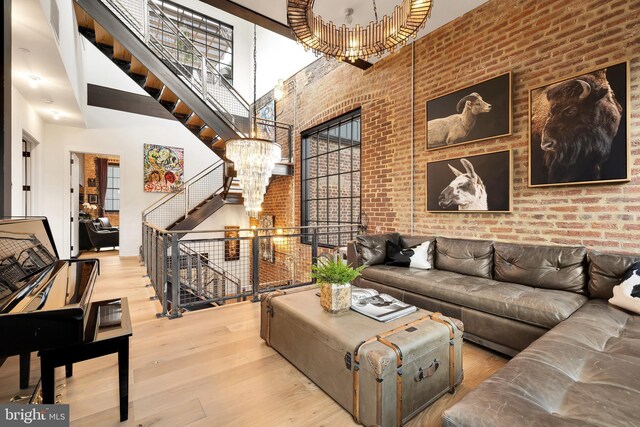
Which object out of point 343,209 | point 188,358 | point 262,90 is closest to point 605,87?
point 343,209

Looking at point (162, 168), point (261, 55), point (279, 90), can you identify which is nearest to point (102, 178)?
point (162, 168)

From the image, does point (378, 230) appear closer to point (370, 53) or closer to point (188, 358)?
point (370, 53)

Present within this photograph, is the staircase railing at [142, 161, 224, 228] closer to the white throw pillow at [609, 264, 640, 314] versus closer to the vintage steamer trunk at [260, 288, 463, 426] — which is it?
the vintage steamer trunk at [260, 288, 463, 426]

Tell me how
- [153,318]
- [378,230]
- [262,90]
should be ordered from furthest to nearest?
[262,90]
[378,230]
[153,318]

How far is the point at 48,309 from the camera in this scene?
1.15 meters

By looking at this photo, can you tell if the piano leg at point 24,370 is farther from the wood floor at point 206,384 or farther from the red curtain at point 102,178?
the red curtain at point 102,178

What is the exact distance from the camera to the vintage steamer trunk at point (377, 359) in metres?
1.42

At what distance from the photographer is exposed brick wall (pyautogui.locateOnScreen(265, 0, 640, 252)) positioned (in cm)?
236

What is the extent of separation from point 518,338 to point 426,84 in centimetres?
314

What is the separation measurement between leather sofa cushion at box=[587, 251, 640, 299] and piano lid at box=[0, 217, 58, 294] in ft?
12.2

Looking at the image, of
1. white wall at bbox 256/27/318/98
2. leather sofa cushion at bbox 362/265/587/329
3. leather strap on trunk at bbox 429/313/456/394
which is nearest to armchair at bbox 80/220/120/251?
white wall at bbox 256/27/318/98

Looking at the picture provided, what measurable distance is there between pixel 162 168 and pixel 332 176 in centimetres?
469

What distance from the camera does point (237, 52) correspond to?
8516 millimetres

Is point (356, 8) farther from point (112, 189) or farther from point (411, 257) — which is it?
point (112, 189)
